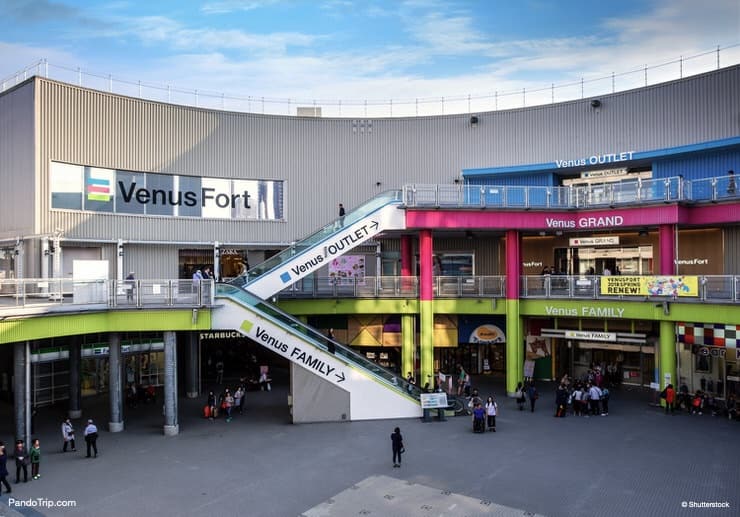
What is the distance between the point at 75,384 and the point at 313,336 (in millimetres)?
10513

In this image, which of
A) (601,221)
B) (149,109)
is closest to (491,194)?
(601,221)

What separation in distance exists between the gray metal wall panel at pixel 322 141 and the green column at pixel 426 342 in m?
8.42

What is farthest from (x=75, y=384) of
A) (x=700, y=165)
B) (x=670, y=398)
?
(x=700, y=165)

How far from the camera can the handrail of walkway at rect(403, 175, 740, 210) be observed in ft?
81.9

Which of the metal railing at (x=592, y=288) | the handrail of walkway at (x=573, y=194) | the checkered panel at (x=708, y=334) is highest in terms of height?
the handrail of walkway at (x=573, y=194)

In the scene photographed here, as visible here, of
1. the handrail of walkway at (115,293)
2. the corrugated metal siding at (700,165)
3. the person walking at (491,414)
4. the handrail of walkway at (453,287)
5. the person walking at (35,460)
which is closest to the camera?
the person walking at (35,460)

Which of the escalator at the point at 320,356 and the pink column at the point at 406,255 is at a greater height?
the pink column at the point at 406,255

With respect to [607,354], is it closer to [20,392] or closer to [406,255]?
[406,255]

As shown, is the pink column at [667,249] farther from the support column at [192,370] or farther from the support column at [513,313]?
the support column at [192,370]

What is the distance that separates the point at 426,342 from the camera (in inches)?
1085

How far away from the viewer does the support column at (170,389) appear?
2170 cm

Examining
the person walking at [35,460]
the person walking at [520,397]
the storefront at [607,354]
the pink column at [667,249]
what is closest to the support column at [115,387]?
the person walking at [35,460]

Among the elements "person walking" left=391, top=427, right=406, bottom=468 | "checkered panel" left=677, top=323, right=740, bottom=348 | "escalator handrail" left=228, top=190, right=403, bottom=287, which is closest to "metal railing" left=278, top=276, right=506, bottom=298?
"escalator handrail" left=228, top=190, right=403, bottom=287

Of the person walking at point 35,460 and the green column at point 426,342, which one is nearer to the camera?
the person walking at point 35,460
